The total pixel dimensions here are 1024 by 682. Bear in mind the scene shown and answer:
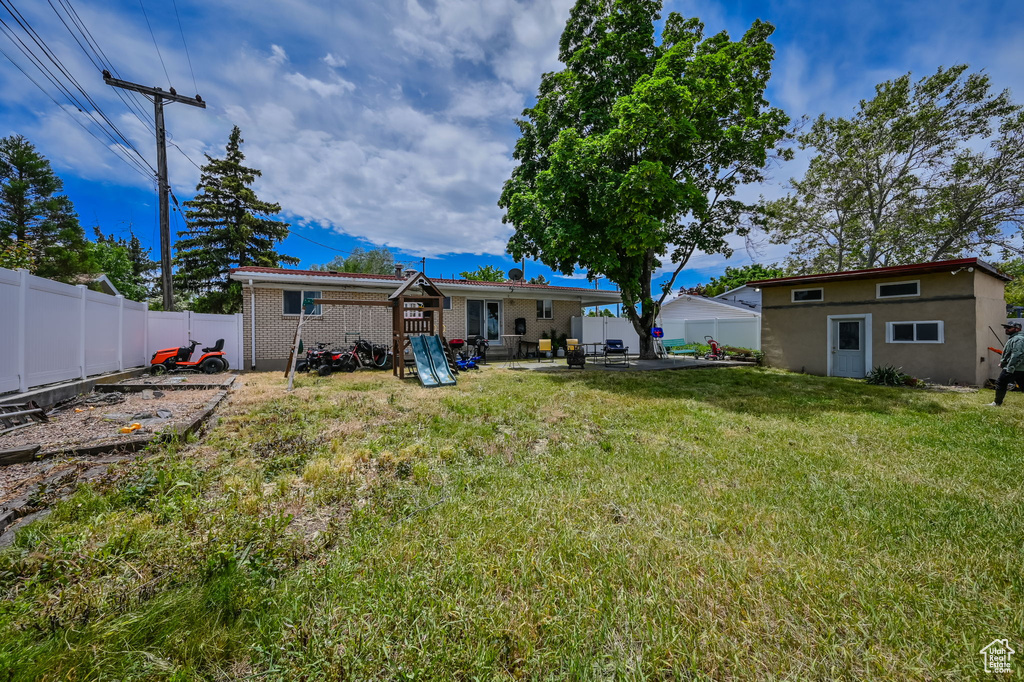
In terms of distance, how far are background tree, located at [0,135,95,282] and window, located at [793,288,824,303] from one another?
40.0 m

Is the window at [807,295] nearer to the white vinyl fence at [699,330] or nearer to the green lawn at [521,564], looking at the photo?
the white vinyl fence at [699,330]

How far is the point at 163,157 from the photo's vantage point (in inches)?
504

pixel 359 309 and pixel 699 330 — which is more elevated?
pixel 359 309

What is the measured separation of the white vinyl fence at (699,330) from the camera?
1808cm

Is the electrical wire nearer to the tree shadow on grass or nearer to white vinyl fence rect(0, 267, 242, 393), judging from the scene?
white vinyl fence rect(0, 267, 242, 393)

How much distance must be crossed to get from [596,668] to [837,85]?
20402 millimetres

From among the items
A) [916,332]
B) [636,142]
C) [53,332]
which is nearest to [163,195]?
[53,332]

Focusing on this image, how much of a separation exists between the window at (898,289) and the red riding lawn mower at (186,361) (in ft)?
64.9

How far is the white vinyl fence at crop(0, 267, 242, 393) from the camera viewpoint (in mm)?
5035

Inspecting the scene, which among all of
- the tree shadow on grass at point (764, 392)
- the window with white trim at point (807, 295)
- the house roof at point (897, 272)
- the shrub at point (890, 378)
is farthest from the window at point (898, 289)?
the tree shadow on grass at point (764, 392)

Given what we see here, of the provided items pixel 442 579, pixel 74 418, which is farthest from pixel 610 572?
pixel 74 418

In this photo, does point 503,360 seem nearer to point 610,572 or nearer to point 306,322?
point 306,322

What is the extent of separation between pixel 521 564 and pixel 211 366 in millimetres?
12122

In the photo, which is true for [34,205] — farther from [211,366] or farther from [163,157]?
[211,366]
